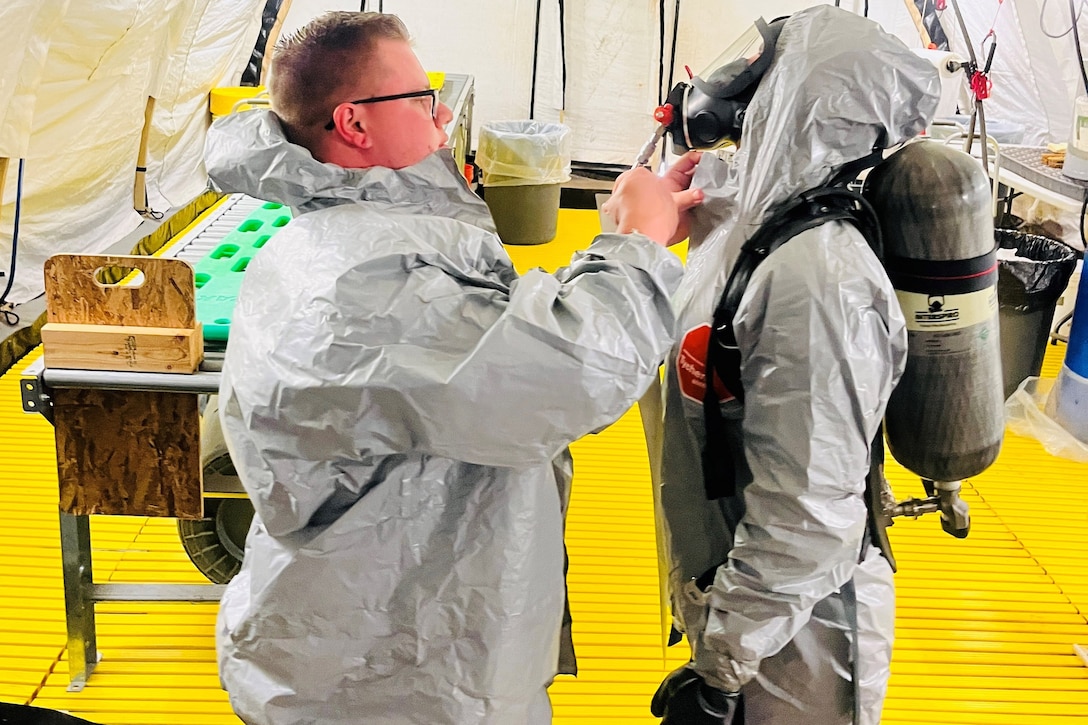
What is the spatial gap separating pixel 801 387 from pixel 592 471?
2324 mm

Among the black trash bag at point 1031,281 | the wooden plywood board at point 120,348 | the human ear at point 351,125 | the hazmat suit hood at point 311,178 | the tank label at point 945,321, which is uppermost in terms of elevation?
the human ear at point 351,125

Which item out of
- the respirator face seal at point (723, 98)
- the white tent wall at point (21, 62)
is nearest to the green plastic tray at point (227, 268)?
the respirator face seal at point (723, 98)

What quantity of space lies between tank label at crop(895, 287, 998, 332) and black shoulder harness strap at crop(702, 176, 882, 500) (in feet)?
0.34

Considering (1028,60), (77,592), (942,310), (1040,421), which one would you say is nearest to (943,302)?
(942,310)

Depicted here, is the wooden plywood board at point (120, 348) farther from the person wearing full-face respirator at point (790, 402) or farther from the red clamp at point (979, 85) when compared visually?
the red clamp at point (979, 85)

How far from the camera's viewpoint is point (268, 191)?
1.30 meters

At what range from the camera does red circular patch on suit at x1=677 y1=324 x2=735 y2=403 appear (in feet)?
4.99

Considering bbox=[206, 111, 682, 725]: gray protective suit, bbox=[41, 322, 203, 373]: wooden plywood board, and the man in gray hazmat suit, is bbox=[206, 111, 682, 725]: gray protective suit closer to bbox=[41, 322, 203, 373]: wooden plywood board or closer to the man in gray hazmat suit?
the man in gray hazmat suit

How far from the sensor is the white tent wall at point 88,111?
4031 mm

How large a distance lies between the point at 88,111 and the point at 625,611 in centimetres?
373

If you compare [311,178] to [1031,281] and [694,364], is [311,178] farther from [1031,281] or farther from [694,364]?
[1031,281]

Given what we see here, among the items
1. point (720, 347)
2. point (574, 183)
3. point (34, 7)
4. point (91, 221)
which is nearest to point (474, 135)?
point (574, 183)

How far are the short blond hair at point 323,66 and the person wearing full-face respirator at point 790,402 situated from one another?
43cm

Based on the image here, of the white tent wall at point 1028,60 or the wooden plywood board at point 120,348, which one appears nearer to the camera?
the wooden plywood board at point 120,348
